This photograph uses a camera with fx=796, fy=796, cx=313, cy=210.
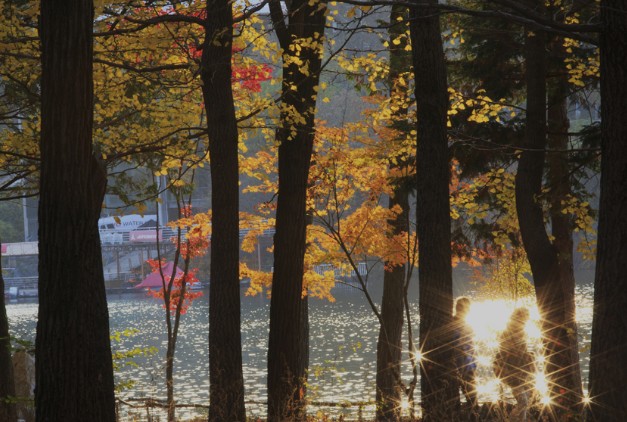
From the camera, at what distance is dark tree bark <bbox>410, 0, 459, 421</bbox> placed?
6383 millimetres

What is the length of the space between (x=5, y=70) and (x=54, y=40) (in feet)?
15.5

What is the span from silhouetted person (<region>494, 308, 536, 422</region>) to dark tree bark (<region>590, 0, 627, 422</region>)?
353cm

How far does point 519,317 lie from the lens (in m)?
8.45

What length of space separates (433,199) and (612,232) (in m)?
1.93

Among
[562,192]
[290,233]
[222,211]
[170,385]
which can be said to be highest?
[562,192]

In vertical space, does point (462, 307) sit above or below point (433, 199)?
below

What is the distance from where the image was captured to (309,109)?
29.2 ft

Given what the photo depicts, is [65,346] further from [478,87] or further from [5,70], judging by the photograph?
[478,87]

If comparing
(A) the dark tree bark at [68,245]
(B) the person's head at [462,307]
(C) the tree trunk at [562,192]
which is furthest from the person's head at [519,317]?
(A) the dark tree bark at [68,245]

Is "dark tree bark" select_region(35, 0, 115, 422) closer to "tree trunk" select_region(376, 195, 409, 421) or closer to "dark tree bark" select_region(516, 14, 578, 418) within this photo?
"dark tree bark" select_region(516, 14, 578, 418)

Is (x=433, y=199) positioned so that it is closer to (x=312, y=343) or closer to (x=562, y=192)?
(x=562, y=192)

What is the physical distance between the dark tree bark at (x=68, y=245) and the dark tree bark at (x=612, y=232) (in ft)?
9.97

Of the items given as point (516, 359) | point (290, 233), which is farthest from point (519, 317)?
Result: point (290, 233)

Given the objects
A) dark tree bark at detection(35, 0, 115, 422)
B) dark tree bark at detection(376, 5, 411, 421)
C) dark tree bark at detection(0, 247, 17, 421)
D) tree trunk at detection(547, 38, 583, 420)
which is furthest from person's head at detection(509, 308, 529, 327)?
dark tree bark at detection(0, 247, 17, 421)
